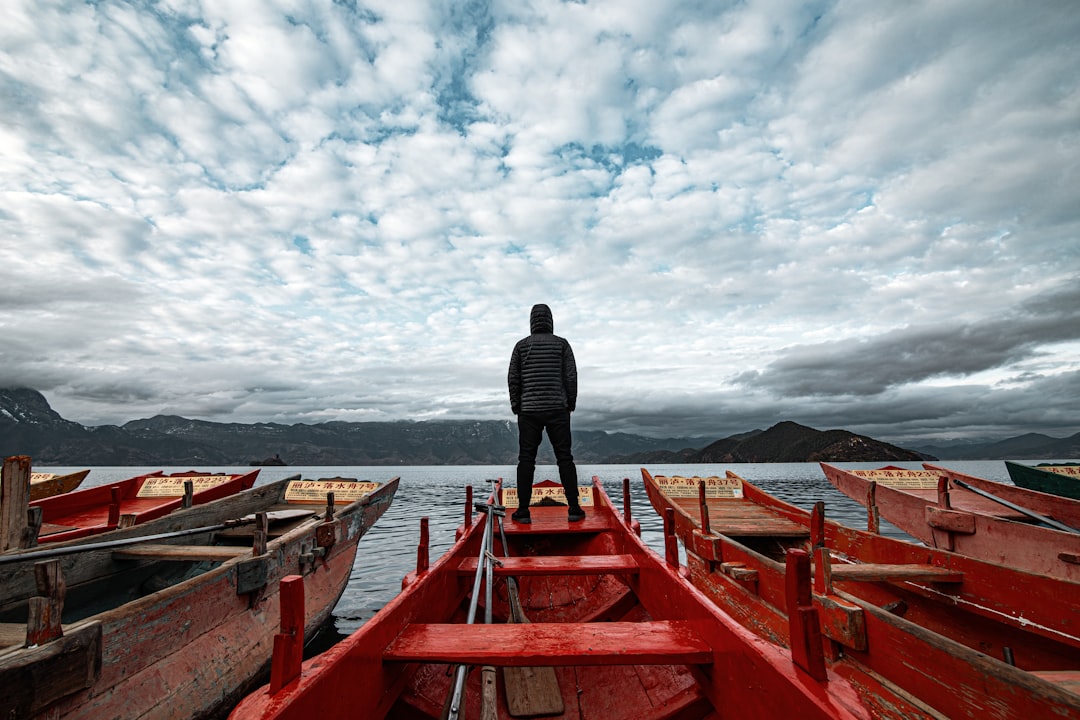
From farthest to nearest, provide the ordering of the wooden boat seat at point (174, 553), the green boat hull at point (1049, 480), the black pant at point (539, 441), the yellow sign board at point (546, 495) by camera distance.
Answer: the yellow sign board at point (546, 495), the green boat hull at point (1049, 480), the black pant at point (539, 441), the wooden boat seat at point (174, 553)

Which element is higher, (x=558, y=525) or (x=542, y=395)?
(x=542, y=395)

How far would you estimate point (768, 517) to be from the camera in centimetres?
811

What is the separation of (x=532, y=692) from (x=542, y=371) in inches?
135

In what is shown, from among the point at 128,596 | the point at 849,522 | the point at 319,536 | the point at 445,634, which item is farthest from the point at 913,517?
the point at 849,522

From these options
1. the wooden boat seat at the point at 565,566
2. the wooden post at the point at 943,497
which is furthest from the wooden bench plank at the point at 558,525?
the wooden post at the point at 943,497

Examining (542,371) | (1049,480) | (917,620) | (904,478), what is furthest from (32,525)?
(1049,480)

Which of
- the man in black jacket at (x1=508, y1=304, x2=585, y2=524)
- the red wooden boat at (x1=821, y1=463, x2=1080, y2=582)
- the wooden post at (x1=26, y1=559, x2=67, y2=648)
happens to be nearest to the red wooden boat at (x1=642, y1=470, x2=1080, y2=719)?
the red wooden boat at (x1=821, y1=463, x2=1080, y2=582)

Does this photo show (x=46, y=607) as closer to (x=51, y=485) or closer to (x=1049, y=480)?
(x=51, y=485)

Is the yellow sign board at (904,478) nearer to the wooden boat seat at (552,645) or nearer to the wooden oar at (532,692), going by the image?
the wooden oar at (532,692)

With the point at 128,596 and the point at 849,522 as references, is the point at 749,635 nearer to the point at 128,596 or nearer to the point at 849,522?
the point at 128,596

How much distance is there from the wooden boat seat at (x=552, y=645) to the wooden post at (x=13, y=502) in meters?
5.15

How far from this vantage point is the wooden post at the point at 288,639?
1.62 metres

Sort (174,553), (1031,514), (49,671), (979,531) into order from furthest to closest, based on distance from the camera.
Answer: (1031,514) < (979,531) < (174,553) < (49,671)

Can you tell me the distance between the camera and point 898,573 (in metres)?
4.14
